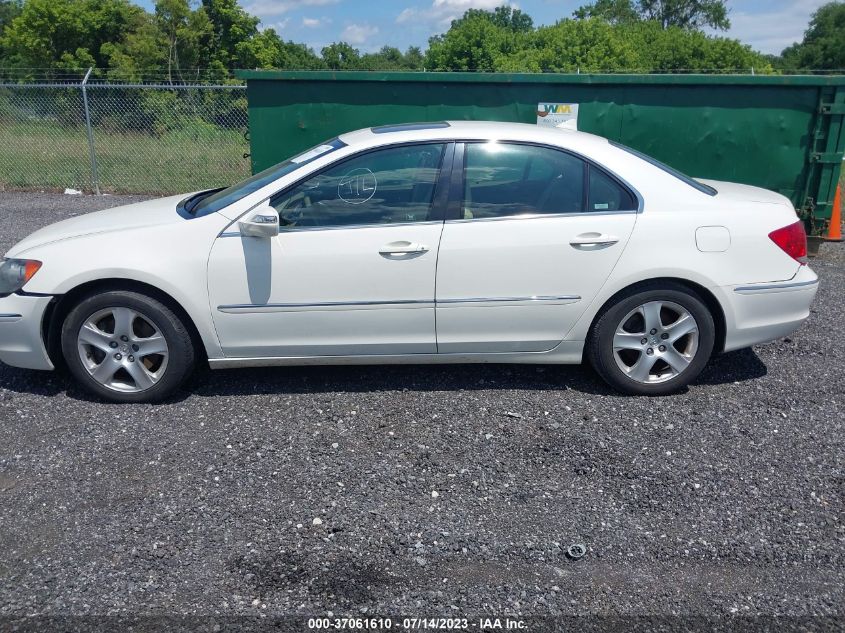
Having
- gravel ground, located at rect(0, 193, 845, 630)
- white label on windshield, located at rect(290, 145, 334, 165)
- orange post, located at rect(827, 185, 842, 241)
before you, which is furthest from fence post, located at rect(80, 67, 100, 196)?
orange post, located at rect(827, 185, 842, 241)

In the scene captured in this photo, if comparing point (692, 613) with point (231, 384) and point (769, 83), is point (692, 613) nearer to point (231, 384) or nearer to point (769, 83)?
point (231, 384)

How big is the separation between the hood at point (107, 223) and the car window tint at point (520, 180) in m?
1.77

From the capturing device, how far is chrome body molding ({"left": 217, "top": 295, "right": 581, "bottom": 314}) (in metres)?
4.48

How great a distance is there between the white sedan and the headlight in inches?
0.5

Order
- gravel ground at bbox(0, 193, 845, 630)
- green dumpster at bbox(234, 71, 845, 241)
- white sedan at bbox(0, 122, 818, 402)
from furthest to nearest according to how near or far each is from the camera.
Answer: green dumpster at bbox(234, 71, 845, 241) < white sedan at bbox(0, 122, 818, 402) < gravel ground at bbox(0, 193, 845, 630)

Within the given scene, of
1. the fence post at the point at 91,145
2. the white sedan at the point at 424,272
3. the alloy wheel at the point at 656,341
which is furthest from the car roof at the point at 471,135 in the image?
the fence post at the point at 91,145

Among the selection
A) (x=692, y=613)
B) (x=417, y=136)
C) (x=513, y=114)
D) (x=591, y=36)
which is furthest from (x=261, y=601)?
(x=591, y=36)

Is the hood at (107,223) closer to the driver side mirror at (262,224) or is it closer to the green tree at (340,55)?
the driver side mirror at (262,224)

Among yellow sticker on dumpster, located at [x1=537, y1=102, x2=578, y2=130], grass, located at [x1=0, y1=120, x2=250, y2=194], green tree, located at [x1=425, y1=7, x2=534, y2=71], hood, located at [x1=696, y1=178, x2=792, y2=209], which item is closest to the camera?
hood, located at [x1=696, y1=178, x2=792, y2=209]

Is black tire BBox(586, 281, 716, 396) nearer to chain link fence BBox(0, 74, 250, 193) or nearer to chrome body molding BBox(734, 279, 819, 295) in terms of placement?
chrome body molding BBox(734, 279, 819, 295)

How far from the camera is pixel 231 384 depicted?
16.4 feet

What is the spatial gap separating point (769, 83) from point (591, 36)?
2952 centimetres

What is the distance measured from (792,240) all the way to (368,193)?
2.58 metres

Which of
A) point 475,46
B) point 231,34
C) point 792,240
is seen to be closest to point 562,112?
point 792,240
